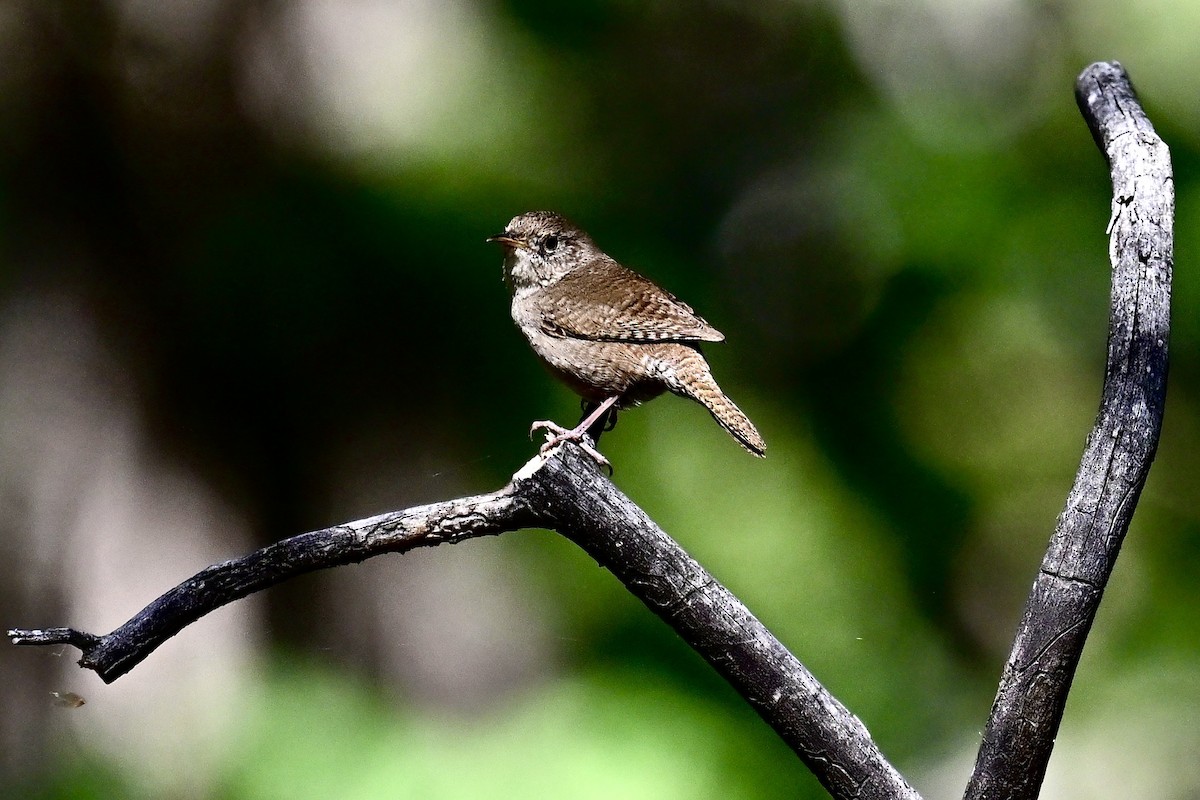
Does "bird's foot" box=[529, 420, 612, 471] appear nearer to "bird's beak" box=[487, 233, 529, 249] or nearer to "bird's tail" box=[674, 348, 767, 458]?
"bird's tail" box=[674, 348, 767, 458]

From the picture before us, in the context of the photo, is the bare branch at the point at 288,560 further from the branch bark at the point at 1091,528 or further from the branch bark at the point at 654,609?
the branch bark at the point at 1091,528

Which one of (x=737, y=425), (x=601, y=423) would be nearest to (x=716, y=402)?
(x=737, y=425)

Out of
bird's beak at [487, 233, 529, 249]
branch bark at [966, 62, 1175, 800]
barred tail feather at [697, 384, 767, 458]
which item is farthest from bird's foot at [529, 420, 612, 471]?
bird's beak at [487, 233, 529, 249]

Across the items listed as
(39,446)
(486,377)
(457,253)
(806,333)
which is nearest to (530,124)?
(457,253)

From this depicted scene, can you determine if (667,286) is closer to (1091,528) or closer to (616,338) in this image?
(616,338)

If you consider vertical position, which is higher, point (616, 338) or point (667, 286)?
point (667, 286)

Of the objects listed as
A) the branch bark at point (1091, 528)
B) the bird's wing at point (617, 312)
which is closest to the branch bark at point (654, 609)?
the branch bark at point (1091, 528)
